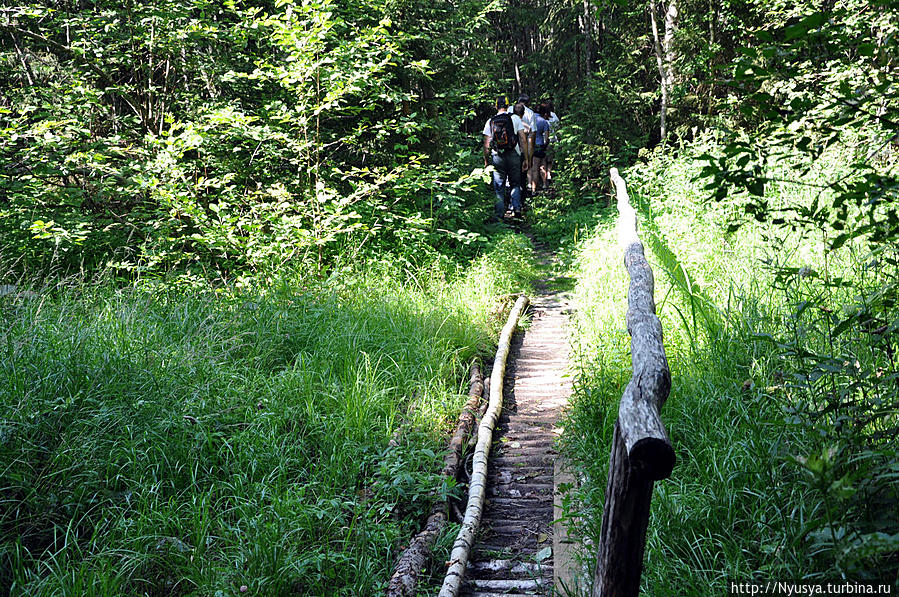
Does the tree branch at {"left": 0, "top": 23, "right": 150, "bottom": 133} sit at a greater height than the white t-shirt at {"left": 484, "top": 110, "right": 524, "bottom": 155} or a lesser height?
greater

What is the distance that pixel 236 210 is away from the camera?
8.47 meters

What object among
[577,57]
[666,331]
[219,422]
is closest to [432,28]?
[666,331]

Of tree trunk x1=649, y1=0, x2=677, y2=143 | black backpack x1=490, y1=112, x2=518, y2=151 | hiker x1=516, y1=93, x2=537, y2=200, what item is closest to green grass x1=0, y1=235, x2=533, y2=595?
black backpack x1=490, y1=112, x2=518, y2=151

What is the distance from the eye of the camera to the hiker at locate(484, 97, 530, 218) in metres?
12.8

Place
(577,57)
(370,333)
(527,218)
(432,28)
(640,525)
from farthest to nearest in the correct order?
(577,57) → (527,218) → (432,28) → (370,333) → (640,525)

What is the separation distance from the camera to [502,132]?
505 inches

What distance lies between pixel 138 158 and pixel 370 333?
14.0 feet

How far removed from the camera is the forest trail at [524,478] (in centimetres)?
392

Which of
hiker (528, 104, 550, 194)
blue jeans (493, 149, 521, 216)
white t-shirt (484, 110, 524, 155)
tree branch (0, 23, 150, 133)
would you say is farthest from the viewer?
hiker (528, 104, 550, 194)

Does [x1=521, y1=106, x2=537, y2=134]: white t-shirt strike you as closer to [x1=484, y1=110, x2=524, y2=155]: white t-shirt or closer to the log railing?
[x1=484, y1=110, x2=524, y2=155]: white t-shirt

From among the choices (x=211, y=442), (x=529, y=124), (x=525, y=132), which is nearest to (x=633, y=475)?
(x=211, y=442)

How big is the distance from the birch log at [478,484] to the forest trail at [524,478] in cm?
12

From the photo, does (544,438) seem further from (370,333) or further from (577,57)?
(577,57)

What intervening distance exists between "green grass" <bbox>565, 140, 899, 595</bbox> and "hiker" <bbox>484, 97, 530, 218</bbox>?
6.91 m
